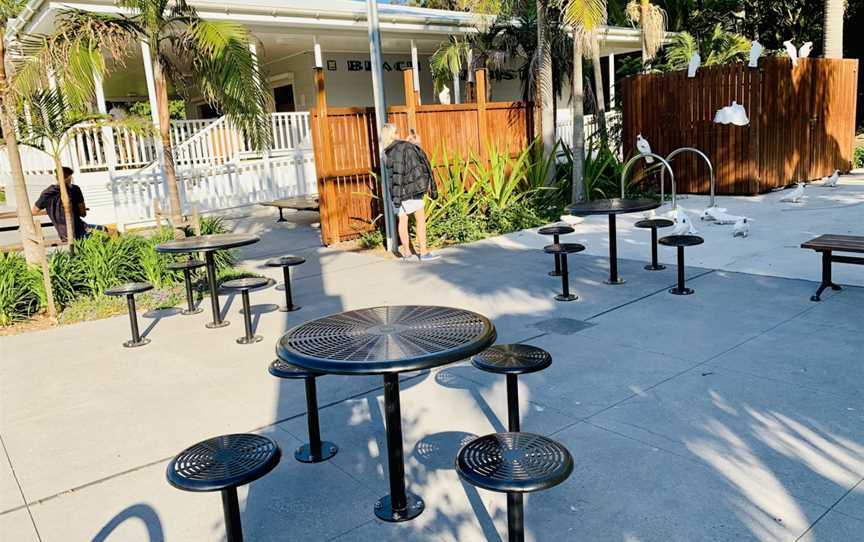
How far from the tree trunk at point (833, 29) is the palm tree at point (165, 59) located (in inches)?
524

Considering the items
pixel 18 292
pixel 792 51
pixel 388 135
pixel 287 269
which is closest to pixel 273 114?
pixel 388 135

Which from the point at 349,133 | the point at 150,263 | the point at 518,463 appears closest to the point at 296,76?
the point at 349,133

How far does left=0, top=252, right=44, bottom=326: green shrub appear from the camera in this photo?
711cm

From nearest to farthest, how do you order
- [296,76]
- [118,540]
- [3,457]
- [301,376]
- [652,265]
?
[118,540] < [301,376] < [3,457] < [652,265] < [296,76]

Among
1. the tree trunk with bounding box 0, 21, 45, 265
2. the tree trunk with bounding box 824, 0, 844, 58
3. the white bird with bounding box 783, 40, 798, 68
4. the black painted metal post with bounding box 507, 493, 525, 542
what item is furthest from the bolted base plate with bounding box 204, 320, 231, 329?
the tree trunk with bounding box 824, 0, 844, 58

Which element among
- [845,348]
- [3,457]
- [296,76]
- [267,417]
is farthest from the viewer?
[296,76]

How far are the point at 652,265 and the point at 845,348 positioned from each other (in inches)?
113

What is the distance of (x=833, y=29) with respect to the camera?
15891 mm

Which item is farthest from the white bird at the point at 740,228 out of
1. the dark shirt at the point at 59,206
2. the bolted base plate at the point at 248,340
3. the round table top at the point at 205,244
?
the dark shirt at the point at 59,206

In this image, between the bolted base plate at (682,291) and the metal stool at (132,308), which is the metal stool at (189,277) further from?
the bolted base plate at (682,291)

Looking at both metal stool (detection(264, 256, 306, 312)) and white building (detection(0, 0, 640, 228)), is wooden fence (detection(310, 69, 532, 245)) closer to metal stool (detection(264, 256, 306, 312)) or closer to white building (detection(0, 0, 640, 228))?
white building (detection(0, 0, 640, 228))

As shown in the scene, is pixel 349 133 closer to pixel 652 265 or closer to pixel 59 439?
pixel 652 265

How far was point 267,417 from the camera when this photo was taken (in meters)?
4.40

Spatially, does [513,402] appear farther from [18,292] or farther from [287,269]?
[18,292]
